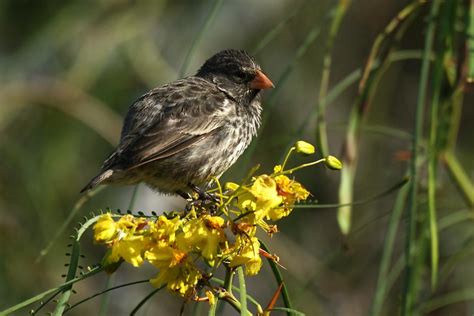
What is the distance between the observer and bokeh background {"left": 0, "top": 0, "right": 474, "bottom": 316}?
16.7 ft

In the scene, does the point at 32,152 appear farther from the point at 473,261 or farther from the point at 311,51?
the point at 473,261

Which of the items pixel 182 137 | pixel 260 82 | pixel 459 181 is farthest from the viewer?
pixel 260 82

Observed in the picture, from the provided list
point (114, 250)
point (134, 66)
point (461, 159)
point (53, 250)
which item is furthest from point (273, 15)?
point (114, 250)

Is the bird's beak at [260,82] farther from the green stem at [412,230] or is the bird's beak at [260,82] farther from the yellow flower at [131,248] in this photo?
the yellow flower at [131,248]

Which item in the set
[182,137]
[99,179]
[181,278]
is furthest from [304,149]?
[182,137]

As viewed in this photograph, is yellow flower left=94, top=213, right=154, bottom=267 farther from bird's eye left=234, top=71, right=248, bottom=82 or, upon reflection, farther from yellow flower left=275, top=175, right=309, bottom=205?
bird's eye left=234, top=71, right=248, bottom=82

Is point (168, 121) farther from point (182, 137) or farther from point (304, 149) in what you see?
point (304, 149)

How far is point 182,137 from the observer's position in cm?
422

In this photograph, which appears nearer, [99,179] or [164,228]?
[164,228]

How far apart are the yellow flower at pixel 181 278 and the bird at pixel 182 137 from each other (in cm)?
192

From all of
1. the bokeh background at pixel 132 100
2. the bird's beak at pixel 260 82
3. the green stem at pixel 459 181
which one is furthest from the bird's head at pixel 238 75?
the green stem at pixel 459 181

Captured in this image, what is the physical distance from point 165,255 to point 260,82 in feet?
8.87

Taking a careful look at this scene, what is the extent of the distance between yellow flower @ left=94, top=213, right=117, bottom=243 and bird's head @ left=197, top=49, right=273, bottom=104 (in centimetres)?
265

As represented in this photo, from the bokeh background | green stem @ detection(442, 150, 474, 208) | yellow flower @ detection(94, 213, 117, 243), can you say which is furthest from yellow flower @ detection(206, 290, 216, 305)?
the bokeh background
